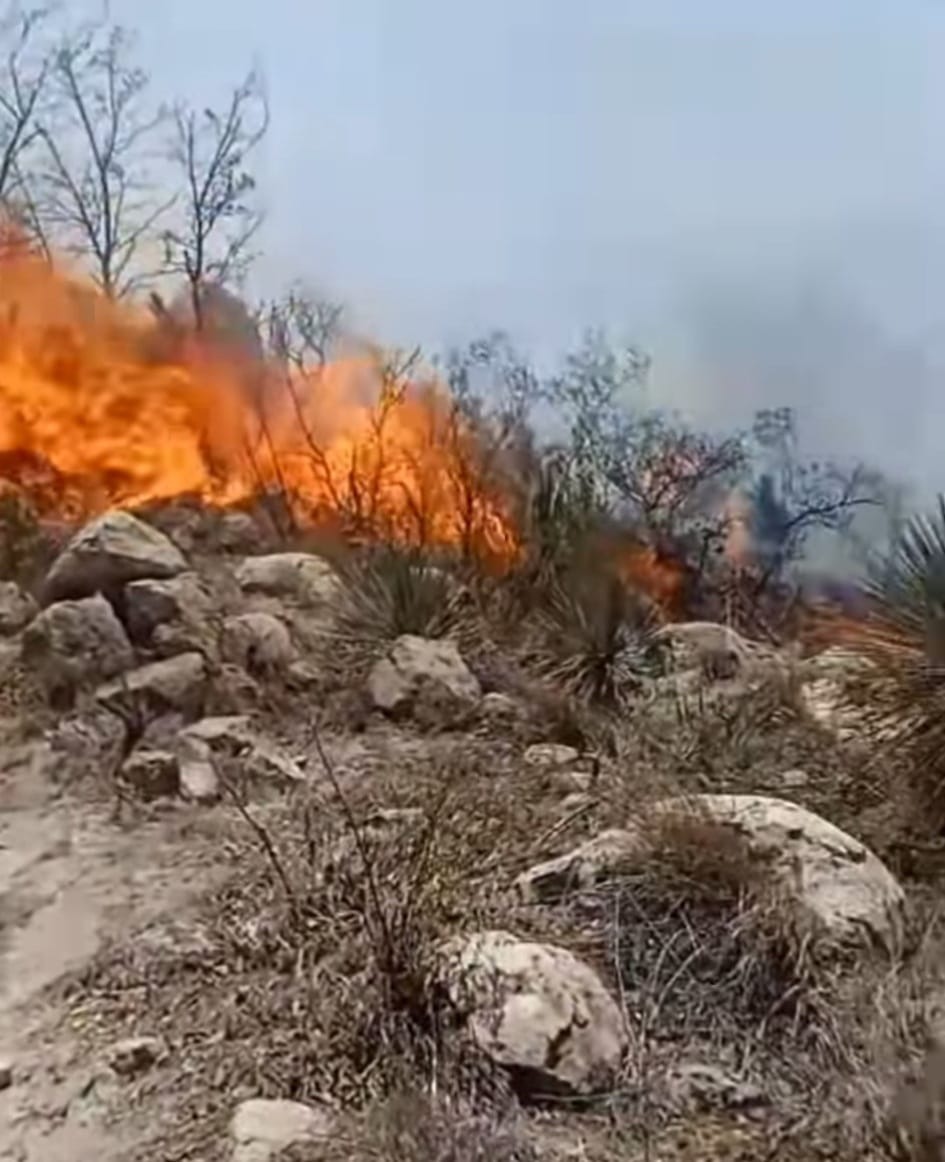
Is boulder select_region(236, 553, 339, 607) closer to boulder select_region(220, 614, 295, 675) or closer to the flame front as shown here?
boulder select_region(220, 614, 295, 675)

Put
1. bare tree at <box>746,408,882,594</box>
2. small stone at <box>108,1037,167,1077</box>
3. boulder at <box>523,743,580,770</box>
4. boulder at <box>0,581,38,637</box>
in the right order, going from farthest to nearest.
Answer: bare tree at <box>746,408,882,594</box> < boulder at <box>0,581,38,637</box> < boulder at <box>523,743,580,770</box> < small stone at <box>108,1037,167,1077</box>

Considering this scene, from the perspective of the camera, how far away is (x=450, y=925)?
347cm

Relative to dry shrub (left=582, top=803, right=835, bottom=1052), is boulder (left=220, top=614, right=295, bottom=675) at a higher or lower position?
higher

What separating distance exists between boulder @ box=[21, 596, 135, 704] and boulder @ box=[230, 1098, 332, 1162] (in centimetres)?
304

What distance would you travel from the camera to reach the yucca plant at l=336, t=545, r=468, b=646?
6453 millimetres

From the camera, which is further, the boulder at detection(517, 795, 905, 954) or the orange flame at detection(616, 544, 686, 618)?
the orange flame at detection(616, 544, 686, 618)

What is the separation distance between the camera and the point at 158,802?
4.78 metres

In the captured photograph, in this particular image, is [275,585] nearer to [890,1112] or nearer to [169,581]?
[169,581]

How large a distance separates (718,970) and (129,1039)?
1326 millimetres

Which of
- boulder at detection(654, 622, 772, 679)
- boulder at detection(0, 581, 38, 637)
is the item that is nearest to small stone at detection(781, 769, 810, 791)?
boulder at detection(654, 622, 772, 679)

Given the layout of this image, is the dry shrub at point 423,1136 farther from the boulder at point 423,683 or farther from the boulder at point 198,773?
the boulder at point 423,683

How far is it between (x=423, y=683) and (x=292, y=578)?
1609 mm

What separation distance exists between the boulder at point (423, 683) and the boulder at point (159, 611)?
761mm

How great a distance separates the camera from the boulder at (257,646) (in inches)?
237
